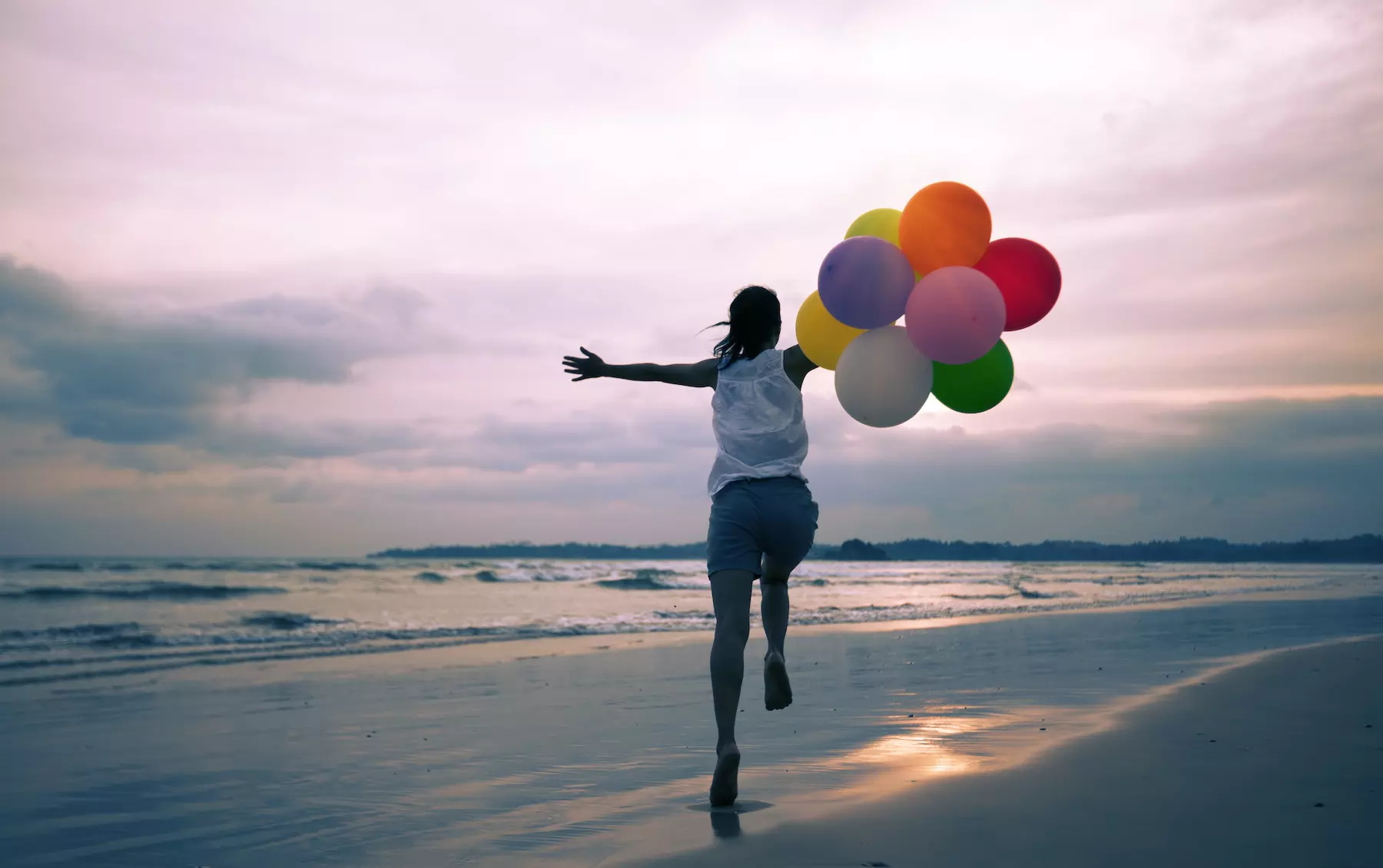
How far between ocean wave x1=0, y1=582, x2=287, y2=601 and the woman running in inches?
924

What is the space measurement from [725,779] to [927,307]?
207cm

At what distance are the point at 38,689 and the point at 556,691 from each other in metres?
4.96

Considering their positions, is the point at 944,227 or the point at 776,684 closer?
the point at 776,684

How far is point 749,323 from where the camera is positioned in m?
3.78

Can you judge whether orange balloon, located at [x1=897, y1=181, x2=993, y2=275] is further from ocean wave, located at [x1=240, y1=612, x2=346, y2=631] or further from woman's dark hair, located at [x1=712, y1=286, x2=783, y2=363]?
ocean wave, located at [x1=240, y1=612, x2=346, y2=631]

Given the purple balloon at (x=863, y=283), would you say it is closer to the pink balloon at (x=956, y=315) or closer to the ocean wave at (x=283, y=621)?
the pink balloon at (x=956, y=315)

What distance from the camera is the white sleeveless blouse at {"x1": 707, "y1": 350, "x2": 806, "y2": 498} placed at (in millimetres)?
3664

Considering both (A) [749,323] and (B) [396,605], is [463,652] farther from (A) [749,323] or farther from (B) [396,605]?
(B) [396,605]

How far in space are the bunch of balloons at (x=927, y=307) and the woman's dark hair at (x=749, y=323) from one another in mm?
376

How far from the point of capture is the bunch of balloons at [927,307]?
3.95 metres


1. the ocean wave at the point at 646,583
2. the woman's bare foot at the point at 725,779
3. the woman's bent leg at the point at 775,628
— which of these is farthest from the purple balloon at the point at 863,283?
the ocean wave at the point at 646,583

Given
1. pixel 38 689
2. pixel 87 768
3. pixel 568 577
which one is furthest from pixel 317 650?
pixel 568 577

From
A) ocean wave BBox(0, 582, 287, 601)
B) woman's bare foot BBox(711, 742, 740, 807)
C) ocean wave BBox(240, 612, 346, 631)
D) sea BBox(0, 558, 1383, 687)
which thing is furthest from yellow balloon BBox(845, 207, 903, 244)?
ocean wave BBox(0, 582, 287, 601)

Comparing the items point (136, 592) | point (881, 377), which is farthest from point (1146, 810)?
point (136, 592)
